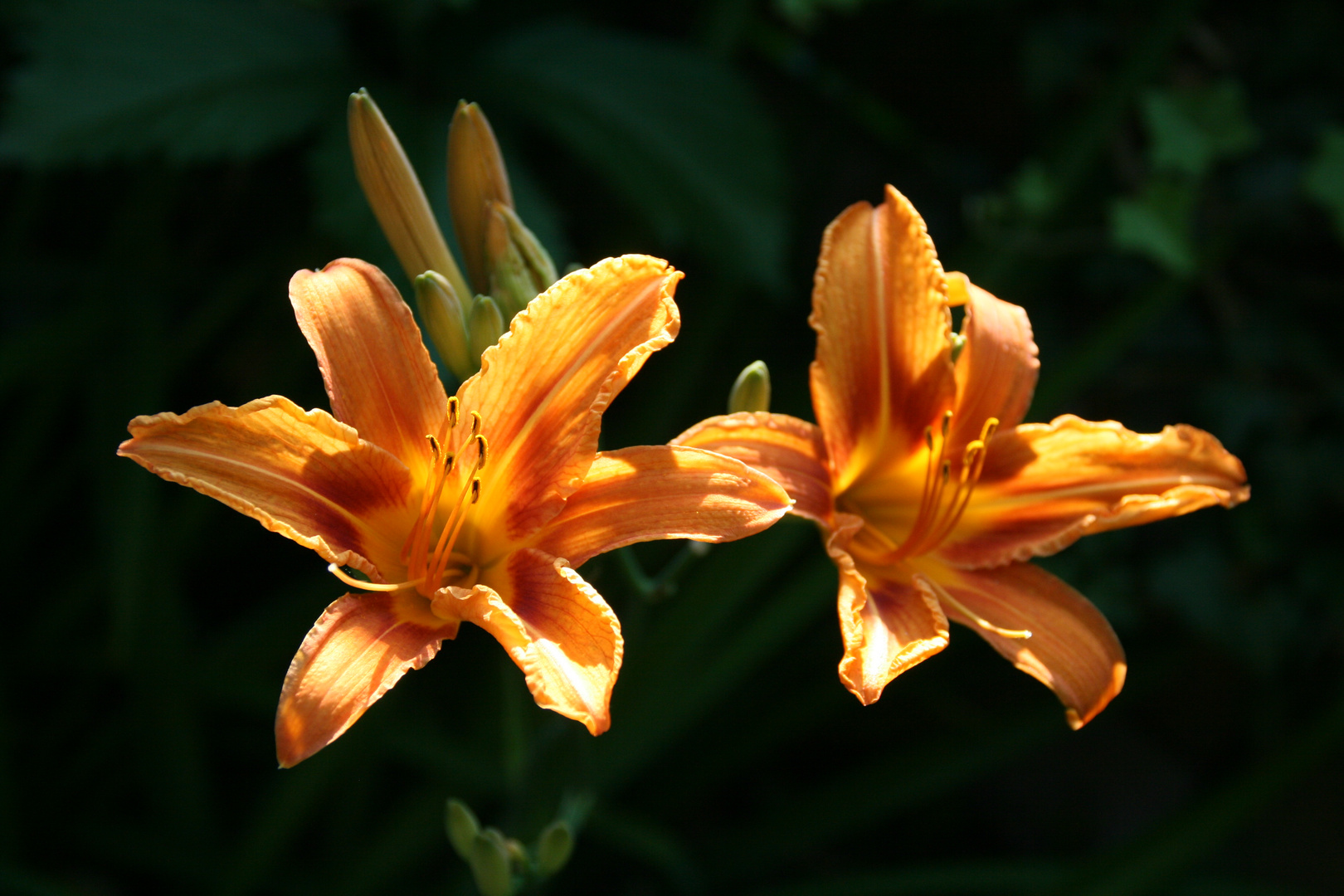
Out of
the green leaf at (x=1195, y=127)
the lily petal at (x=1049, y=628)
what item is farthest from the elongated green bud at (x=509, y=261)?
the green leaf at (x=1195, y=127)

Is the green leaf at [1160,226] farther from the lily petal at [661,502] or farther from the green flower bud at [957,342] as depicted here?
the lily petal at [661,502]

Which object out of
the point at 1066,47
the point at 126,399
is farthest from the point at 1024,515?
the point at 126,399

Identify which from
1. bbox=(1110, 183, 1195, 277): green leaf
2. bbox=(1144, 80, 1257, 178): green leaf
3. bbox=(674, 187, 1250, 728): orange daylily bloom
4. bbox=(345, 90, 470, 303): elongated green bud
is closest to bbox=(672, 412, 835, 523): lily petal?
bbox=(674, 187, 1250, 728): orange daylily bloom

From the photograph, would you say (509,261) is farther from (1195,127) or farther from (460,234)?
(1195,127)

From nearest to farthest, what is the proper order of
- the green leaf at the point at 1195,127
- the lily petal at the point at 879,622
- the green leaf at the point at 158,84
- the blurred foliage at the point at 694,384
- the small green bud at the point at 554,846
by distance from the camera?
the lily petal at the point at 879,622
the small green bud at the point at 554,846
the green leaf at the point at 158,84
the blurred foliage at the point at 694,384
the green leaf at the point at 1195,127

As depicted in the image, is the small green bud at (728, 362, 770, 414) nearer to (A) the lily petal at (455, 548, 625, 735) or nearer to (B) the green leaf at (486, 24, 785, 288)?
(A) the lily petal at (455, 548, 625, 735)
